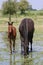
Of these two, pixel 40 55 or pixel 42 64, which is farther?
pixel 40 55

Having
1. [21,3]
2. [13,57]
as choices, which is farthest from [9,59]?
[21,3]

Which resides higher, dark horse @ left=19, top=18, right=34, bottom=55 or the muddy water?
dark horse @ left=19, top=18, right=34, bottom=55

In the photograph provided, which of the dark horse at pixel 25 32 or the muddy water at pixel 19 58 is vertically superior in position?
the dark horse at pixel 25 32

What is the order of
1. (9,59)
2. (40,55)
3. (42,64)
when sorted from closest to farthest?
(42,64)
(9,59)
(40,55)

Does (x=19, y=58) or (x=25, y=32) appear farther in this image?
(x=25, y=32)

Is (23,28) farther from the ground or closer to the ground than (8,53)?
farther from the ground

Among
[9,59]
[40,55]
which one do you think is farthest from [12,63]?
[40,55]

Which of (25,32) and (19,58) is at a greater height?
(25,32)

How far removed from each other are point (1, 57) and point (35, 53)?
5.64 feet

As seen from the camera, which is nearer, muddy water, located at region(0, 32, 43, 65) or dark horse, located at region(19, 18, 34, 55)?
muddy water, located at region(0, 32, 43, 65)

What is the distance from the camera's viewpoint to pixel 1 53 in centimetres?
1293

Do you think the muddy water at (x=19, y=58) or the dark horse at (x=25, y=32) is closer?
the muddy water at (x=19, y=58)

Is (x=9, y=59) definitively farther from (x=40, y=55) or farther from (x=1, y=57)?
(x=40, y=55)

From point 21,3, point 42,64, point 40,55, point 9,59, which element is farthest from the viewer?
point 21,3
